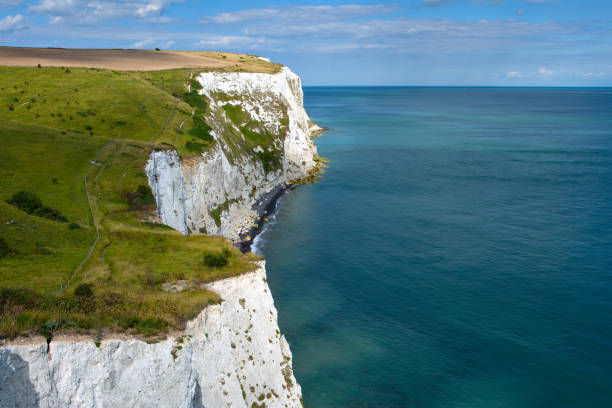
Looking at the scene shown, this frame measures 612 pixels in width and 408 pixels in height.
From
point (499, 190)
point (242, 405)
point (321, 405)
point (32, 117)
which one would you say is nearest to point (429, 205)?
point (499, 190)

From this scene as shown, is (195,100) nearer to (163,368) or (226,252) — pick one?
(226,252)

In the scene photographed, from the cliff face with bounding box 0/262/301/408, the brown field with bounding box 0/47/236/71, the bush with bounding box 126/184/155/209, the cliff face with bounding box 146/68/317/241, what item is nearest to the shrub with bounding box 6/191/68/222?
the bush with bounding box 126/184/155/209

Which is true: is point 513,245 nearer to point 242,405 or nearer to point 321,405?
point 321,405

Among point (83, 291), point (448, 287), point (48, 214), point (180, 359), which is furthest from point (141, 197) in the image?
point (448, 287)

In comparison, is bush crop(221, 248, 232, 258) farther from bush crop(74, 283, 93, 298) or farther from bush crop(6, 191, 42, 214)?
bush crop(6, 191, 42, 214)

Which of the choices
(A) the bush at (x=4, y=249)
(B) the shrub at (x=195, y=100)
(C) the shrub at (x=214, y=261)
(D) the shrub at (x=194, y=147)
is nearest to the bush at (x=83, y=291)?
(A) the bush at (x=4, y=249)

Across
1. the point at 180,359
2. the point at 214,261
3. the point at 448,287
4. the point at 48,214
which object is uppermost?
the point at 48,214
